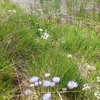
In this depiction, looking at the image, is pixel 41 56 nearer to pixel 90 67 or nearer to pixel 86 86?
pixel 90 67

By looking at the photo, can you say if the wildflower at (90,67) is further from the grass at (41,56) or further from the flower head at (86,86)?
the flower head at (86,86)

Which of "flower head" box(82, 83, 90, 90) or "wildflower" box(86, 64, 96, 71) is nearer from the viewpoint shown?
"flower head" box(82, 83, 90, 90)

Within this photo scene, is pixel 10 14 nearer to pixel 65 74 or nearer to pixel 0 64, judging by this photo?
pixel 0 64

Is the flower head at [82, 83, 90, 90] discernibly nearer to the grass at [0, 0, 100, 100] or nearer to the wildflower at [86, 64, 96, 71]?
the grass at [0, 0, 100, 100]

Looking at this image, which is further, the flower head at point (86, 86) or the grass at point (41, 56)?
the grass at point (41, 56)

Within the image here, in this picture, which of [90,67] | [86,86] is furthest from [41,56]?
[86,86]

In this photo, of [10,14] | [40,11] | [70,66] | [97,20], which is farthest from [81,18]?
[70,66]

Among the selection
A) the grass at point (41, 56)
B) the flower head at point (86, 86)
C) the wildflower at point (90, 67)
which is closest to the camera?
the flower head at point (86, 86)

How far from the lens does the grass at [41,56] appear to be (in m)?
2.58

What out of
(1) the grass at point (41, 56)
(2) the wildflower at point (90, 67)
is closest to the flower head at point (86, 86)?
(1) the grass at point (41, 56)

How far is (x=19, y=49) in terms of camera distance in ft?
10.0

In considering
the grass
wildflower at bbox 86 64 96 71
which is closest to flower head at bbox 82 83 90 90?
the grass

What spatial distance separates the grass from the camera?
2584mm

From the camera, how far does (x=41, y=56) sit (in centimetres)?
291
